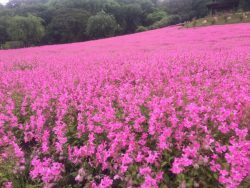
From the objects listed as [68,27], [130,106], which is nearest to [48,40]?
[68,27]

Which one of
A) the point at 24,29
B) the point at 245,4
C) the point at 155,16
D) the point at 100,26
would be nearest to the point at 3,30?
the point at 24,29

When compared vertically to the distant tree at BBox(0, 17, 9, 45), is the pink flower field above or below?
below

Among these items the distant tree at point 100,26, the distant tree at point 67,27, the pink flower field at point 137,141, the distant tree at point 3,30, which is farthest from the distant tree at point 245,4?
the pink flower field at point 137,141

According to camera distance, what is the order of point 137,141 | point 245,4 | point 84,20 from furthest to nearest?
point 84,20
point 245,4
point 137,141

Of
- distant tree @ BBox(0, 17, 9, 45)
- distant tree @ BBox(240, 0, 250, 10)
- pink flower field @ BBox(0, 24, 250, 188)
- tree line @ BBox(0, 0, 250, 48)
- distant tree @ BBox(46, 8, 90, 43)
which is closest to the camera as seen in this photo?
pink flower field @ BBox(0, 24, 250, 188)

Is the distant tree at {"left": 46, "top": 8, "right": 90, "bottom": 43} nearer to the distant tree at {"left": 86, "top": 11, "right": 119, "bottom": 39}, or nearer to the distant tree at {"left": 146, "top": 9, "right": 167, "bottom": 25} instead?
the distant tree at {"left": 86, "top": 11, "right": 119, "bottom": 39}

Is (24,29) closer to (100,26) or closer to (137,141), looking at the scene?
(100,26)

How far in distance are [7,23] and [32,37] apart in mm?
5597

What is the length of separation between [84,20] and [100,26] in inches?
221

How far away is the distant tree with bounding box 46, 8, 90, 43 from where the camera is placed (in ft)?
162

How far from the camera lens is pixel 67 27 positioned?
4897 cm

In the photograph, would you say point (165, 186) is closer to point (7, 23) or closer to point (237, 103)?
point (237, 103)

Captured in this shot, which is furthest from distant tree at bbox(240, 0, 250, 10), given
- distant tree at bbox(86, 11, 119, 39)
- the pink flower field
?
the pink flower field

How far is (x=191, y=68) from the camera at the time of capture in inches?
256
